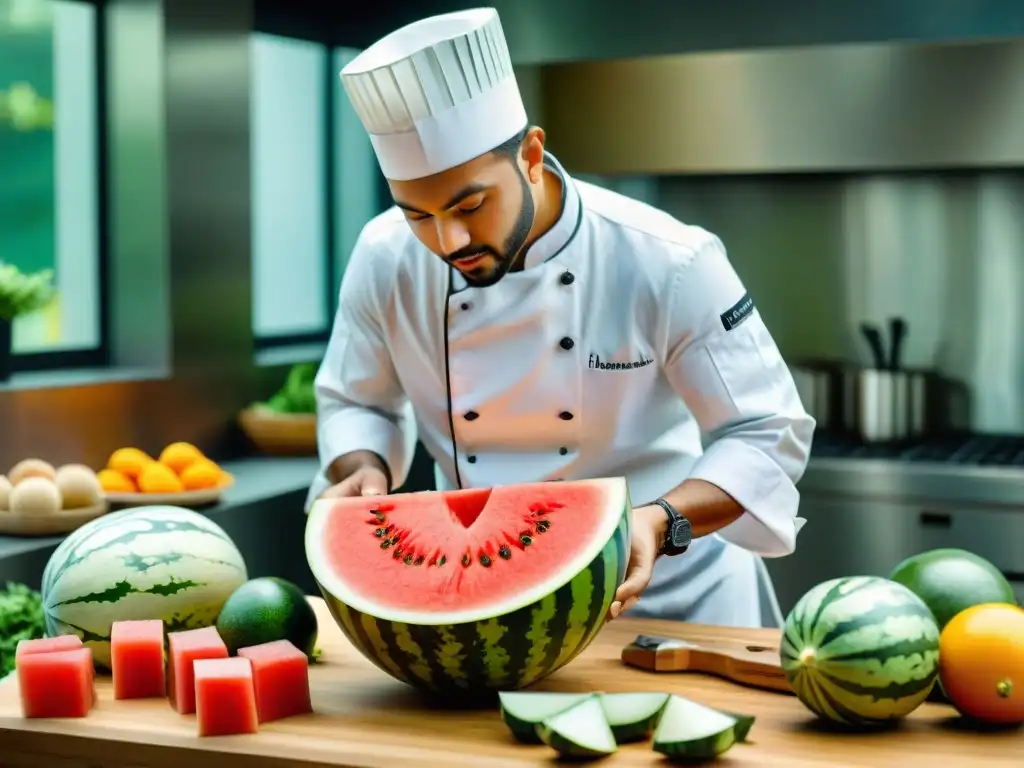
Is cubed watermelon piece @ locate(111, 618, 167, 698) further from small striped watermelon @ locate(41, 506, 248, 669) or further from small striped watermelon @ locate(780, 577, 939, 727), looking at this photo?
small striped watermelon @ locate(780, 577, 939, 727)

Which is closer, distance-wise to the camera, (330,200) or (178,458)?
(178,458)

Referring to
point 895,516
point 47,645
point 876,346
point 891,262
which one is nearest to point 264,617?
point 47,645

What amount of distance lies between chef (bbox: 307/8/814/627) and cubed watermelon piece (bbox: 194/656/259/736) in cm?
56

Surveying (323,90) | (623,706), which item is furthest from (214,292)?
(623,706)

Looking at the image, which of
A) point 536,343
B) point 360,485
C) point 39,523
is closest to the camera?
point 360,485

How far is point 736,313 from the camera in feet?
7.28

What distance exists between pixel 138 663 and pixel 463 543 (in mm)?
409

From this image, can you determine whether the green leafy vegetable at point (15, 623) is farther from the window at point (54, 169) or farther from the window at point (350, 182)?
the window at point (350, 182)

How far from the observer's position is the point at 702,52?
15.4ft

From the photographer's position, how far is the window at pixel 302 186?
5.10m

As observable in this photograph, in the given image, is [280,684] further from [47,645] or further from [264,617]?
[47,645]

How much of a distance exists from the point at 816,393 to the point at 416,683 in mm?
3220

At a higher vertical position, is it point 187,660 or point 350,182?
point 350,182

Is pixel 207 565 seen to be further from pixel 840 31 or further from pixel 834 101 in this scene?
pixel 840 31
